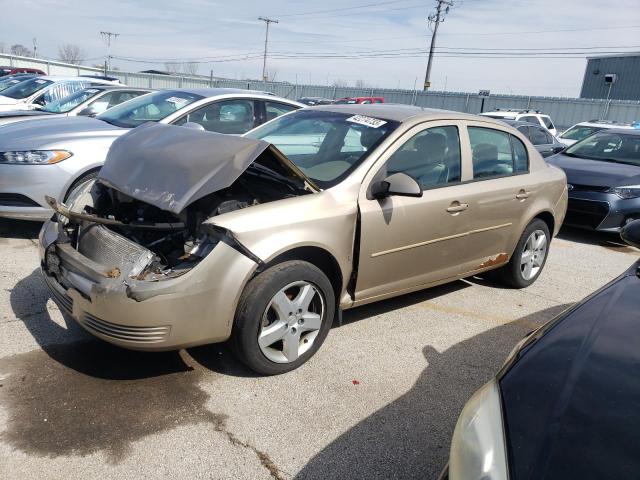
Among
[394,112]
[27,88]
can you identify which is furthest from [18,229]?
[27,88]

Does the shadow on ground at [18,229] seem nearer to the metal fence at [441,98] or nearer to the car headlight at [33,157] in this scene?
the car headlight at [33,157]

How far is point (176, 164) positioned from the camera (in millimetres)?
3299

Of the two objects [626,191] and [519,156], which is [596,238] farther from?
[519,156]

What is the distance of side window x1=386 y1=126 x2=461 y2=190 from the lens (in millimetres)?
3953

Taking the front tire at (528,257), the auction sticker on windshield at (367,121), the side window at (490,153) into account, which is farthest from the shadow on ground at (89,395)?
the front tire at (528,257)

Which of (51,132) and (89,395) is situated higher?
(51,132)

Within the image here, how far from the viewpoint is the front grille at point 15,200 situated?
5.26 m

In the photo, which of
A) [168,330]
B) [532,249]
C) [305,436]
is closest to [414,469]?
[305,436]

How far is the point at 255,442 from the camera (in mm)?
2773

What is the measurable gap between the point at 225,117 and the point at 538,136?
387 inches

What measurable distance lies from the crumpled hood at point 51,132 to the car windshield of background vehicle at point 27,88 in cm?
823

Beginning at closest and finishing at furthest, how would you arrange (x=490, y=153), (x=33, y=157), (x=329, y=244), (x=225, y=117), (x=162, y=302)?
(x=162, y=302) → (x=329, y=244) → (x=490, y=153) → (x=33, y=157) → (x=225, y=117)

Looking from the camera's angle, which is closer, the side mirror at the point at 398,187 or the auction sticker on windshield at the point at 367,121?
the side mirror at the point at 398,187

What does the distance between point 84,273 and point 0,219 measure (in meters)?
4.32
